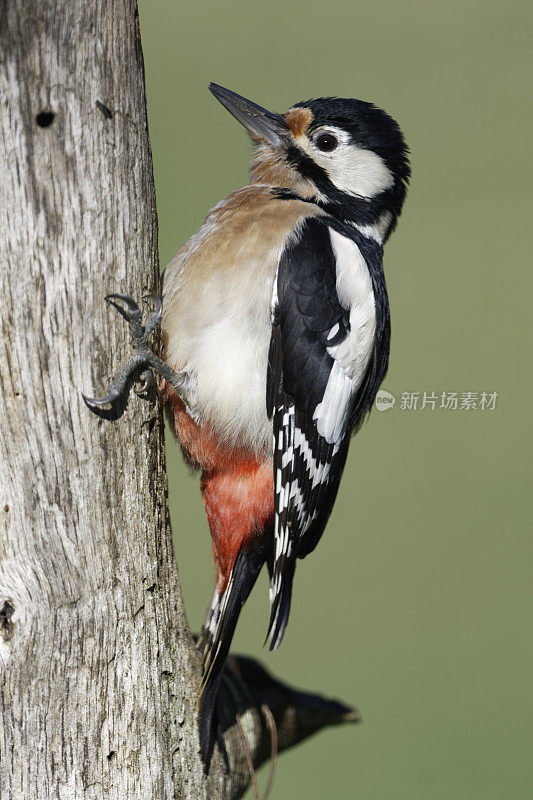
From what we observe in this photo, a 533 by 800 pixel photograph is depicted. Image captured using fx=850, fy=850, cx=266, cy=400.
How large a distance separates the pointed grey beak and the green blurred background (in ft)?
9.59

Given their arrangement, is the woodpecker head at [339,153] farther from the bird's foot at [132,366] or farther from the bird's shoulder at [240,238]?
the bird's foot at [132,366]

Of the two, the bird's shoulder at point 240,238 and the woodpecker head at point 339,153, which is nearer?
the bird's shoulder at point 240,238

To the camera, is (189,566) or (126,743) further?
(189,566)

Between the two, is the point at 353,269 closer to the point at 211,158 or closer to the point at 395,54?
the point at 211,158

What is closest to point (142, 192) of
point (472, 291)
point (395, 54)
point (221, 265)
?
point (221, 265)

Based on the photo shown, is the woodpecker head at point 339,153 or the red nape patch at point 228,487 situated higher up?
the woodpecker head at point 339,153

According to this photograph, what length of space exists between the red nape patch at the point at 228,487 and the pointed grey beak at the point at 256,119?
110cm

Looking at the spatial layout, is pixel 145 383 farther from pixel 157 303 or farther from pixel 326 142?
pixel 326 142

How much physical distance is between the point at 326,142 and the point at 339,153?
63 mm

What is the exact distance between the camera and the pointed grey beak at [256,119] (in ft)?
10.0

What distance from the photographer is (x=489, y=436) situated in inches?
273

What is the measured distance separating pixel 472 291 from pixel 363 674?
12.0ft

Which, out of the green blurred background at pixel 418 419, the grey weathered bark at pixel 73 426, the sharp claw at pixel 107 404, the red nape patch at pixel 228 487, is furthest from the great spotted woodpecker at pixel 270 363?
the green blurred background at pixel 418 419

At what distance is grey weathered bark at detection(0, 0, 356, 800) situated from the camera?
187 cm
